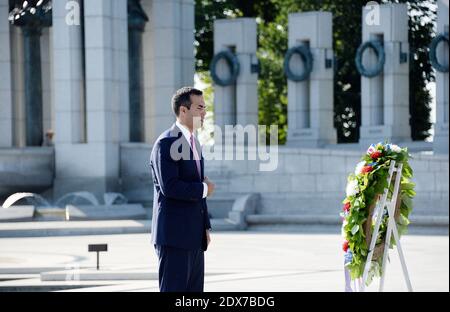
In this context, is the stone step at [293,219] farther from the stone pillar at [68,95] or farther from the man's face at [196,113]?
the man's face at [196,113]

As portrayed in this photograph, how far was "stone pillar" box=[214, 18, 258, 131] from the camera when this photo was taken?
112 feet

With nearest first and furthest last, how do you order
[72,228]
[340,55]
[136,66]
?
[72,228] → [136,66] → [340,55]

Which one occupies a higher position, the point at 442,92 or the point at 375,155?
the point at 442,92

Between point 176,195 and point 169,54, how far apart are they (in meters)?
24.2

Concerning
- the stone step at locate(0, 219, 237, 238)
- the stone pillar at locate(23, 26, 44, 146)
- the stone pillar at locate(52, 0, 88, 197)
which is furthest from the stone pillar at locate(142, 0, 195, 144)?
the stone step at locate(0, 219, 237, 238)

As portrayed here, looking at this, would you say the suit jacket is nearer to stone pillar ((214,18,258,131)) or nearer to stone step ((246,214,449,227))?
stone step ((246,214,449,227))

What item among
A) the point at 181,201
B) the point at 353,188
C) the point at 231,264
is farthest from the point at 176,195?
the point at 231,264

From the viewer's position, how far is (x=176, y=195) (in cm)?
895

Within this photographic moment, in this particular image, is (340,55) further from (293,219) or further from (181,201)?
(181,201)

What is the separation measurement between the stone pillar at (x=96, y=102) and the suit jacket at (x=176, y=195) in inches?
861

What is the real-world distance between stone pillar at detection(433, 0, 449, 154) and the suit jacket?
843 inches

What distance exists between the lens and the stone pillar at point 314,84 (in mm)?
33312
